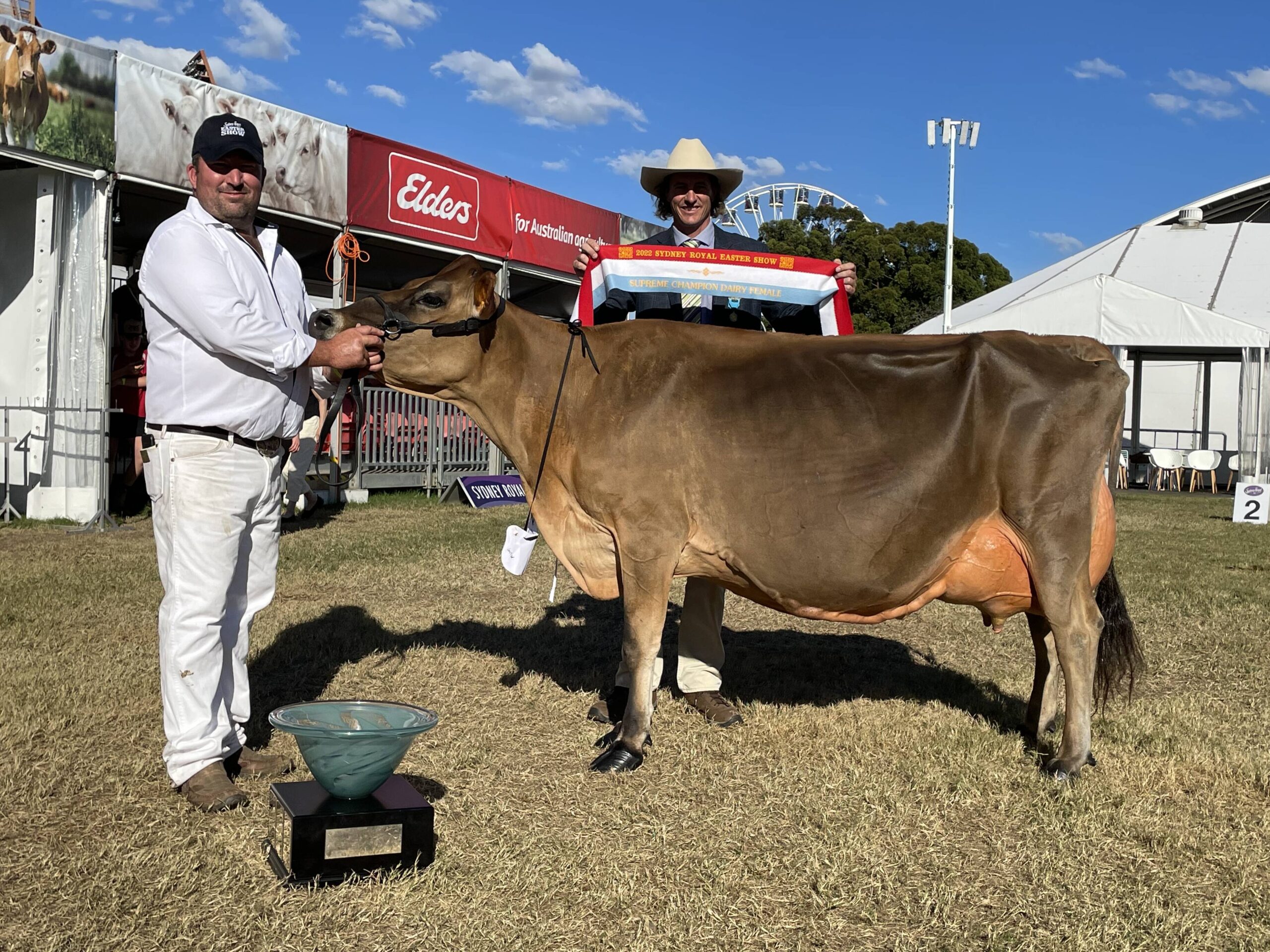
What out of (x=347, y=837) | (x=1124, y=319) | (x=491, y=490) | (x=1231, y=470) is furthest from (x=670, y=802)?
(x=1231, y=470)

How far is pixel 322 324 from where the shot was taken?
4445 millimetres

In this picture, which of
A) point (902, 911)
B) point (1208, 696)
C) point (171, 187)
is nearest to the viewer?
point (902, 911)

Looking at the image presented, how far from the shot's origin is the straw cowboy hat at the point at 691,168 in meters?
5.74

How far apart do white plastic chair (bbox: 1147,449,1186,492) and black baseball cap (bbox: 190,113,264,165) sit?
24.0 m

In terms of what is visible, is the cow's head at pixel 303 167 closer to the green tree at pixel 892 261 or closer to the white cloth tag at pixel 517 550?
the white cloth tag at pixel 517 550

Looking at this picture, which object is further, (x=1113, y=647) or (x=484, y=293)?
(x=1113, y=647)

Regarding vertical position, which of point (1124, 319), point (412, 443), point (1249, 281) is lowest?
point (412, 443)

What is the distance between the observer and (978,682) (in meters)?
6.40

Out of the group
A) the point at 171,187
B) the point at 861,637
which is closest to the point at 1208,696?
the point at 861,637

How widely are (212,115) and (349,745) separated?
10047mm

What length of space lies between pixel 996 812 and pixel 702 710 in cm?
173

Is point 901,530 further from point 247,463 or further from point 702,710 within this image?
point 247,463

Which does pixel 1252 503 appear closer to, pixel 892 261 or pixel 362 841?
pixel 362 841

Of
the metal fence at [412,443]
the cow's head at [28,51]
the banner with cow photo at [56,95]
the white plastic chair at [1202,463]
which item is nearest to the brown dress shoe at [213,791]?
the banner with cow photo at [56,95]
